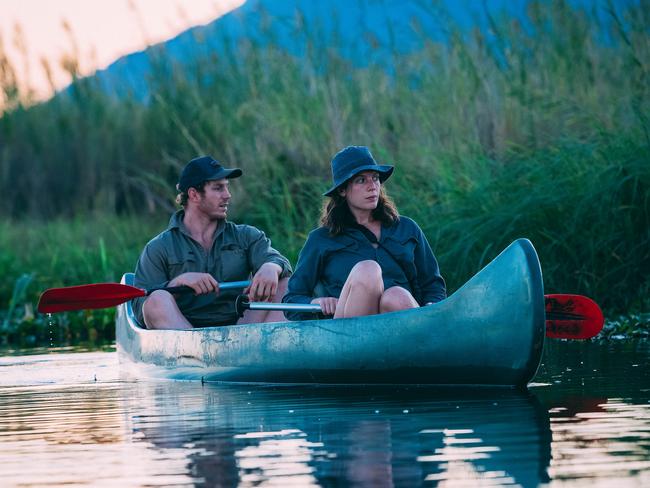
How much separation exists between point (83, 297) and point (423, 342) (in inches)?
115

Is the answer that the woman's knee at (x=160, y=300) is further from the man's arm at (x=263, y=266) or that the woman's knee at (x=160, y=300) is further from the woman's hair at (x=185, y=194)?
the woman's hair at (x=185, y=194)

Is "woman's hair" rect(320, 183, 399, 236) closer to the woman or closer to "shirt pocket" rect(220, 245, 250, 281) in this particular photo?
the woman

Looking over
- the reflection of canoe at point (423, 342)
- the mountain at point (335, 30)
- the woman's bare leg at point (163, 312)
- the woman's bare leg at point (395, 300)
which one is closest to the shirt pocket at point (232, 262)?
the woman's bare leg at point (163, 312)

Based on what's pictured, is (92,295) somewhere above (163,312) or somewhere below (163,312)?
above

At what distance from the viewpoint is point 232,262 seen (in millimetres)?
8922

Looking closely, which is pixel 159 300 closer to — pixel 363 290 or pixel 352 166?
pixel 352 166

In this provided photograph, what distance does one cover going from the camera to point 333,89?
13156 mm

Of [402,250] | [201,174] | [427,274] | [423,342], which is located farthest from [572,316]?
[201,174]

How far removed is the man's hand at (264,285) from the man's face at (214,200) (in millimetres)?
517

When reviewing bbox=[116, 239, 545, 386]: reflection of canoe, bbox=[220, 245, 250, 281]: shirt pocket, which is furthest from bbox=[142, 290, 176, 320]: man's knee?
bbox=[116, 239, 545, 386]: reflection of canoe

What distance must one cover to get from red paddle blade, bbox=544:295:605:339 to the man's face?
2.21 metres

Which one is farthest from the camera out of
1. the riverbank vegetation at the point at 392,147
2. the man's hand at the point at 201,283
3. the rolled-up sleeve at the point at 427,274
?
the riverbank vegetation at the point at 392,147

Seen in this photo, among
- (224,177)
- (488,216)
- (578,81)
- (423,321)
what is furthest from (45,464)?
(578,81)

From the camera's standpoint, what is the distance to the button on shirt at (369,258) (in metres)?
7.62
